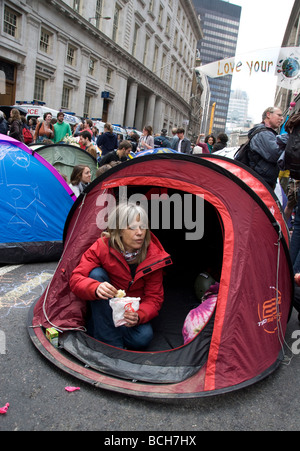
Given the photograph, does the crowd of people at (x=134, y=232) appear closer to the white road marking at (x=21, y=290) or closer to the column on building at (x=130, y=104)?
the white road marking at (x=21, y=290)

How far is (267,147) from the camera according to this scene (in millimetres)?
4090

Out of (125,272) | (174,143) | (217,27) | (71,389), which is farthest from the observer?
(217,27)

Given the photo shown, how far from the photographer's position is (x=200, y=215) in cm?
445

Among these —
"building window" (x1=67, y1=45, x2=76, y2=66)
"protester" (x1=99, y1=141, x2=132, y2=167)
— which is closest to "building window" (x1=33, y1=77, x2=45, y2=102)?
"building window" (x1=67, y1=45, x2=76, y2=66)

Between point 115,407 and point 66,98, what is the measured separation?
2158 cm

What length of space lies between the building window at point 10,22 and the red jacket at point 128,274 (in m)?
17.2

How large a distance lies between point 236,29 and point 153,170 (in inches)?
5410

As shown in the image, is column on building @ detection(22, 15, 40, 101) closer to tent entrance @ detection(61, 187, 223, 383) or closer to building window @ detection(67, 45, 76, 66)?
building window @ detection(67, 45, 76, 66)

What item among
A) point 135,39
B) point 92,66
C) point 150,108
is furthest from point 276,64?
point 150,108

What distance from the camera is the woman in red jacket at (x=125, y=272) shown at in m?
2.68

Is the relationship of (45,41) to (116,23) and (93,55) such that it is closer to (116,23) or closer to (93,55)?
(93,55)

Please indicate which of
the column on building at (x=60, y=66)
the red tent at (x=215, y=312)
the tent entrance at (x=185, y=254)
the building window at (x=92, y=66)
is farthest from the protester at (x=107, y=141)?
the building window at (x=92, y=66)

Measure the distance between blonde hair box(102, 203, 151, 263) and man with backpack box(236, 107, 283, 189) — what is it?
2.07 meters
